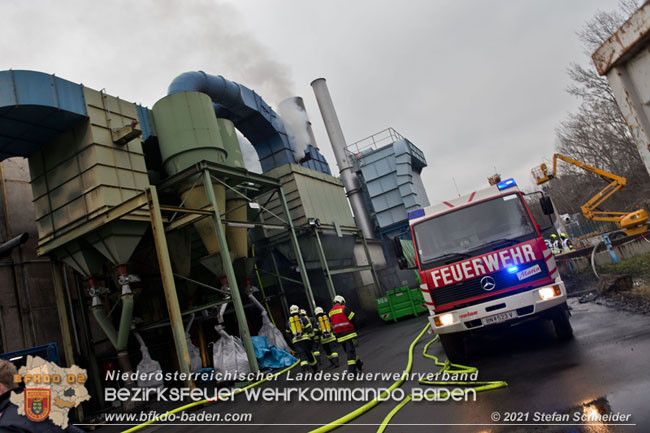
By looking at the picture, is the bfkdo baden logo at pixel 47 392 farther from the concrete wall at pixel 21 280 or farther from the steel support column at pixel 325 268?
the steel support column at pixel 325 268

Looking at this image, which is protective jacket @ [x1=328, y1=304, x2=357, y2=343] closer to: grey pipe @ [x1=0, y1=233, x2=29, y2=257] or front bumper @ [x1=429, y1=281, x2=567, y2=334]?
front bumper @ [x1=429, y1=281, x2=567, y2=334]

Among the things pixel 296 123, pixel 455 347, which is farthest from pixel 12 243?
pixel 296 123

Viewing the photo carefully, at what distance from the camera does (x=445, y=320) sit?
238 inches

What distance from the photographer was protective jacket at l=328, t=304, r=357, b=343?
761 cm

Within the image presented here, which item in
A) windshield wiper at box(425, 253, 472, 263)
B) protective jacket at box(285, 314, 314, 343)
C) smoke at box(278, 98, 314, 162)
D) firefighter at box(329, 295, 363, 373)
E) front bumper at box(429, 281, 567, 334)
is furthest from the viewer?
smoke at box(278, 98, 314, 162)

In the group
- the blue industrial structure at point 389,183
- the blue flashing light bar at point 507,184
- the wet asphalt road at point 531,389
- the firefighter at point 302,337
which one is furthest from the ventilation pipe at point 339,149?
the blue flashing light bar at point 507,184

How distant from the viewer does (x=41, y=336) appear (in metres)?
11.6

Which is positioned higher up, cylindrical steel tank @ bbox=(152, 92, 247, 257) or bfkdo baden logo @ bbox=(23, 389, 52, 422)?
→ cylindrical steel tank @ bbox=(152, 92, 247, 257)

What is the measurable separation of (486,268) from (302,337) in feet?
14.1

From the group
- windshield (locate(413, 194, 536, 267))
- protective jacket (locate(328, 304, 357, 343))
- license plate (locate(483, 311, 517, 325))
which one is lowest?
license plate (locate(483, 311, 517, 325))

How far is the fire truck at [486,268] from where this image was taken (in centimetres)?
578

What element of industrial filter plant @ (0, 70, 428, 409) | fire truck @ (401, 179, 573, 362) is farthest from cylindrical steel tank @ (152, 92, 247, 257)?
fire truck @ (401, 179, 573, 362)

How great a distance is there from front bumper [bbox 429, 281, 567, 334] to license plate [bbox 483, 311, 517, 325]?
0.09 ft

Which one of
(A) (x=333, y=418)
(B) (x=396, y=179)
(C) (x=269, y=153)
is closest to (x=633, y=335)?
(A) (x=333, y=418)
